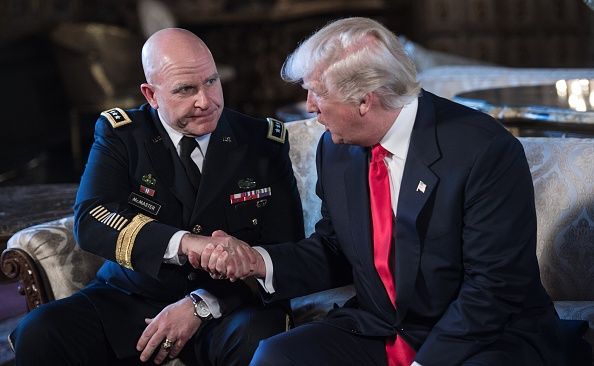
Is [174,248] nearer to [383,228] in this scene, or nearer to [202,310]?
[202,310]

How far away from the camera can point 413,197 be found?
2.11 m

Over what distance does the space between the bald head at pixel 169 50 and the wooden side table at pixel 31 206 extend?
765 mm

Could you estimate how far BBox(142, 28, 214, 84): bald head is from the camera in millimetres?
2480

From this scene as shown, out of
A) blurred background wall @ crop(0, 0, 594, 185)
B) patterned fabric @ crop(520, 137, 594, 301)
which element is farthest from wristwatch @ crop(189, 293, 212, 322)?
blurred background wall @ crop(0, 0, 594, 185)

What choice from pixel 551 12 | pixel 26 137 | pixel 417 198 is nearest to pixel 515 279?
pixel 417 198

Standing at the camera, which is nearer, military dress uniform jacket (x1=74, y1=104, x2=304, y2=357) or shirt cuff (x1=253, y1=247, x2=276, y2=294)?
shirt cuff (x1=253, y1=247, x2=276, y2=294)

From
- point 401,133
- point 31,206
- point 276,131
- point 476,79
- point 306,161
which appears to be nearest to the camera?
point 401,133

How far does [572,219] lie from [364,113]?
30.6 inches

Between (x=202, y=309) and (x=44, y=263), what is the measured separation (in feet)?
1.75

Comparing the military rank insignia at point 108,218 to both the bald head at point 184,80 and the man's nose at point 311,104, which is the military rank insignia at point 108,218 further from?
the man's nose at point 311,104

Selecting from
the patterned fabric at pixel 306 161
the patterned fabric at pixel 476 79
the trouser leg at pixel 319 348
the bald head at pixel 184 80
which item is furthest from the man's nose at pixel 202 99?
the patterned fabric at pixel 476 79

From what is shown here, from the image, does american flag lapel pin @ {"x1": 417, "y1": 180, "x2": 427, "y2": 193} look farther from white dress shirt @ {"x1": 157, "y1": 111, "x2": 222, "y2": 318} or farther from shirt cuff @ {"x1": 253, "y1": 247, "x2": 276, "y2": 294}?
white dress shirt @ {"x1": 157, "y1": 111, "x2": 222, "y2": 318}

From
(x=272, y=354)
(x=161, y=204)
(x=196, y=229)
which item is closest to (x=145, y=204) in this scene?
(x=161, y=204)

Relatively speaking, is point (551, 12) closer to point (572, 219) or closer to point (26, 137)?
point (26, 137)
